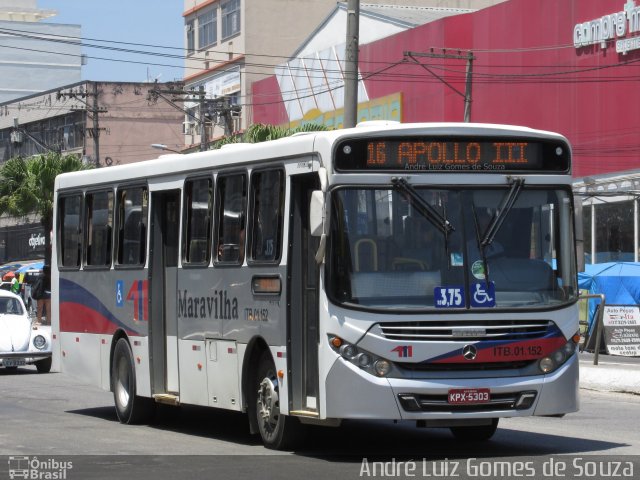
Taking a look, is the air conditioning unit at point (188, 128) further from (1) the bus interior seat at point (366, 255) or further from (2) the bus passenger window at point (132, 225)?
(1) the bus interior seat at point (366, 255)

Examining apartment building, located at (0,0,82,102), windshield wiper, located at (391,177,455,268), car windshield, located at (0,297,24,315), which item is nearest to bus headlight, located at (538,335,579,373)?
windshield wiper, located at (391,177,455,268)

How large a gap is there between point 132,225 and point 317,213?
5.02 metres

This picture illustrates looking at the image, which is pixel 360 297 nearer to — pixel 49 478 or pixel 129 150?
pixel 49 478

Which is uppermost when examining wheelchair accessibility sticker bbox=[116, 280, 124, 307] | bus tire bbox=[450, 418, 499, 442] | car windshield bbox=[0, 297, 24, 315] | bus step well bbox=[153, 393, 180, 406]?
wheelchair accessibility sticker bbox=[116, 280, 124, 307]

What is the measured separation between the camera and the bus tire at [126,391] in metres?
16.0

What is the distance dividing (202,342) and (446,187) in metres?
3.61

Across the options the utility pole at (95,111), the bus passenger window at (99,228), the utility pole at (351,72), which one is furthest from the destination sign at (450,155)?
the utility pole at (95,111)

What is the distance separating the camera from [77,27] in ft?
379

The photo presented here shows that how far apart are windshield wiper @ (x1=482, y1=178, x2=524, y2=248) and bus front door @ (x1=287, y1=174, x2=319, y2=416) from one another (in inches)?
58.7

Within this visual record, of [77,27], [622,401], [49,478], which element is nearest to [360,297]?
[49,478]

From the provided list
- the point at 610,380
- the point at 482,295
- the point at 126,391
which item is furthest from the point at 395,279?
the point at 610,380

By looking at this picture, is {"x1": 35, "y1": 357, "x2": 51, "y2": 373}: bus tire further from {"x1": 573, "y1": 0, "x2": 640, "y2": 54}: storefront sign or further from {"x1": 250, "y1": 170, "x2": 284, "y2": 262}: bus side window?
{"x1": 573, "y1": 0, "x2": 640, "y2": 54}: storefront sign

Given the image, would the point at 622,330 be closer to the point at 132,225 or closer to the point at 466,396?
the point at 132,225

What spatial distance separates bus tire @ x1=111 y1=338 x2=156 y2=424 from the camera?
52.6 feet
